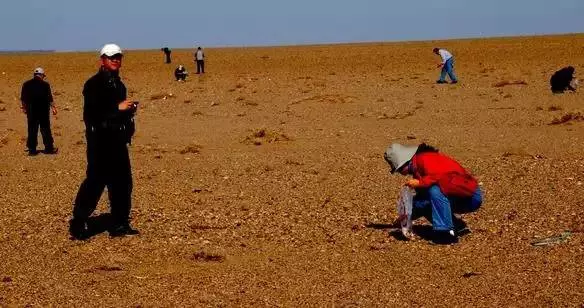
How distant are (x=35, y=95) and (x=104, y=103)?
6.16 meters

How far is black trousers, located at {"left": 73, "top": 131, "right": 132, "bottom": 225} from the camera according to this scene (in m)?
6.73

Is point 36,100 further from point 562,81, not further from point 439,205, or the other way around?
point 562,81

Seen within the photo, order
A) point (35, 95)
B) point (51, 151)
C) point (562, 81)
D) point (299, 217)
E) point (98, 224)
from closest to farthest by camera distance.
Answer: point (98, 224), point (299, 217), point (35, 95), point (51, 151), point (562, 81)

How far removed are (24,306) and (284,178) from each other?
496 centimetres

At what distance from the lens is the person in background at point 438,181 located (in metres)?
6.74

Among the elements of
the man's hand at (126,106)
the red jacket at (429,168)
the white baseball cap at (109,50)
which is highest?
the white baseball cap at (109,50)

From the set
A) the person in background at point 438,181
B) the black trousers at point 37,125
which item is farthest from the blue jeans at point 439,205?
the black trousers at point 37,125

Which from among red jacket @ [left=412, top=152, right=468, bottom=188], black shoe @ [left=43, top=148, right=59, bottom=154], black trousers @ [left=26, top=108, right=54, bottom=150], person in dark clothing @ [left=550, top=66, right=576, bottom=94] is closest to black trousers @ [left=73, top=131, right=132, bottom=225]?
red jacket @ [left=412, top=152, right=468, bottom=188]

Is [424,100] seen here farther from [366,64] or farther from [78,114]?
[366,64]

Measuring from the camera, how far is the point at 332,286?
5812mm

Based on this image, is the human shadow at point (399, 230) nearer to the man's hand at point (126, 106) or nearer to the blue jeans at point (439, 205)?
the blue jeans at point (439, 205)

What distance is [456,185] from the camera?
6762mm

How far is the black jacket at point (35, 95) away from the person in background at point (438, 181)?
710cm

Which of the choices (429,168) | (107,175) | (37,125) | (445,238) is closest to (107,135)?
(107,175)
